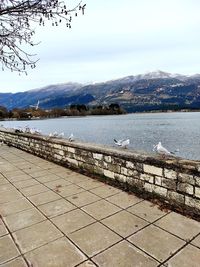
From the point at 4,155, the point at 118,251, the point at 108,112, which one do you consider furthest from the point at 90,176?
the point at 108,112

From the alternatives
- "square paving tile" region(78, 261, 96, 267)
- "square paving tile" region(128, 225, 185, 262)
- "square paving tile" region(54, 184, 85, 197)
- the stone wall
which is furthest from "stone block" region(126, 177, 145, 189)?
"square paving tile" region(78, 261, 96, 267)

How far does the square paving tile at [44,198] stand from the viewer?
3989 mm

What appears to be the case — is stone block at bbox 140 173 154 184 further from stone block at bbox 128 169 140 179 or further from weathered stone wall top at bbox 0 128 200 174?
weathered stone wall top at bbox 0 128 200 174

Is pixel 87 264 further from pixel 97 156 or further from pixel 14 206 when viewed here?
pixel 97 156

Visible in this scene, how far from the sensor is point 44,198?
163 inches

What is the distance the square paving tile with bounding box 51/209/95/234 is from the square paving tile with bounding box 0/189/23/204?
128 cm

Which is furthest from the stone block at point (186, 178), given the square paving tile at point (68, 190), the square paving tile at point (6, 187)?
the square paving tile at point (6, 187)

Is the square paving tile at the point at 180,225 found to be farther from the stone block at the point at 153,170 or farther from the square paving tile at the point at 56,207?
the square paving tile at the point at 56,207

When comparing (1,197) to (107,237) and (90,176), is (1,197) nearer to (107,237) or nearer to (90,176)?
(90,176)

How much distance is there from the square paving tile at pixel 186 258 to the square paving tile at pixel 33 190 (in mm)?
2911

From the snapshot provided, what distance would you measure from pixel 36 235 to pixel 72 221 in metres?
0.55

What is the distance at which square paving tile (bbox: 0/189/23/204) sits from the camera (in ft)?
13.5

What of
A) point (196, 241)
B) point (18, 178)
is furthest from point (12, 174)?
point (196, 241)

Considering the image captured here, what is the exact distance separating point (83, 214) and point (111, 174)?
1.50 m
